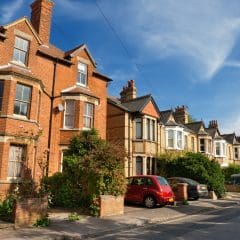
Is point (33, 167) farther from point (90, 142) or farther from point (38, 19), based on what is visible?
point (38, 19)

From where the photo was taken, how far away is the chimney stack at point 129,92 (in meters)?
36.3

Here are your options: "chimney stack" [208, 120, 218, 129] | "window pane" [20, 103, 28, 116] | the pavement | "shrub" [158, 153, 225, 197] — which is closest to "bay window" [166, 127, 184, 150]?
"shrub" [158, 153, 225, 197]

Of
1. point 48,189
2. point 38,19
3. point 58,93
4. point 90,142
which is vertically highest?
point 38,19

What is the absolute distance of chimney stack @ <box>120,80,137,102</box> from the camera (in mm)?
36312

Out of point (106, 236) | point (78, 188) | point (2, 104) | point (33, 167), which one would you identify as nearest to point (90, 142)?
point (78, 188)

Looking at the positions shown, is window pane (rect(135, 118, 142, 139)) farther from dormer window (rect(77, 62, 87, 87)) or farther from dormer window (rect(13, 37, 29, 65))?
dormer window (rect(13, 37, 29, 65))

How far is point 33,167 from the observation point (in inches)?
774

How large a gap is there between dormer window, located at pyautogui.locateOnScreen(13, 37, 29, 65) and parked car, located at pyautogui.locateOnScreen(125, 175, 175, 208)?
9960mm

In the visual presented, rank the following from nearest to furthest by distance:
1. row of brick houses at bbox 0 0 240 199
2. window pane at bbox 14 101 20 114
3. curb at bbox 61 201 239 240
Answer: curb at bbox 61 201 239 240 < row of brick houses at bbox 0 0 240 199 < window pane at bbox 14 101 20 114

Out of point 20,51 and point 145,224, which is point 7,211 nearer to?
point 145,224

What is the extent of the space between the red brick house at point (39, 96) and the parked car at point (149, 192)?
17.2ft

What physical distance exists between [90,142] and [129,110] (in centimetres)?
1269

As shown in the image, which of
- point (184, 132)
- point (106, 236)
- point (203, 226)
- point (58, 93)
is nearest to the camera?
point (106, 236)

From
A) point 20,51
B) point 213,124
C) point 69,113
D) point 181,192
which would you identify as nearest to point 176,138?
point 181,192
